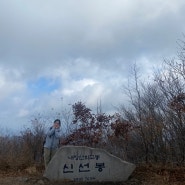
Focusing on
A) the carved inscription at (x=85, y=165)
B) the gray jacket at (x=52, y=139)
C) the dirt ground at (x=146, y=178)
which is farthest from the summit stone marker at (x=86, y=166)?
the gray jacket at (x=52, y=139)

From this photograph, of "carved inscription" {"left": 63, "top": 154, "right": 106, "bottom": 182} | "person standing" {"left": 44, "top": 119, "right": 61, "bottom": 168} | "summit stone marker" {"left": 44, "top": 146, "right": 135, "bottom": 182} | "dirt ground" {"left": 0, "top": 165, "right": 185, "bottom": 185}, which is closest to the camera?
"dirt ground" {"left": 0, "top": 165, "right": 185, "bottom": 185}

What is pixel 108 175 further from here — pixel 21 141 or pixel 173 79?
pixel 21 141

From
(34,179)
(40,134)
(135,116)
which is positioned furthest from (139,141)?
(34,179)

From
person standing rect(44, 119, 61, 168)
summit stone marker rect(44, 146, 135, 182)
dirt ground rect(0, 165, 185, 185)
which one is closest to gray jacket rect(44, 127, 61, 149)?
person standing rect(44, 119, 61, 168)

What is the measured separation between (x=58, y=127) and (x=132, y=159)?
16.2ft

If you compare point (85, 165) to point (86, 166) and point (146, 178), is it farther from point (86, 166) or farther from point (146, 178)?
point (146, 178)

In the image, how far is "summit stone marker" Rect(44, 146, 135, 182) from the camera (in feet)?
42.1

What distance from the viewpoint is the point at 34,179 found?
43.9ft

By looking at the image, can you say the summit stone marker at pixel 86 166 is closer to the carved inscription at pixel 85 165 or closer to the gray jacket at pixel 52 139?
the carved inscription at pixel 85 165

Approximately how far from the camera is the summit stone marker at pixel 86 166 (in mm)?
12836

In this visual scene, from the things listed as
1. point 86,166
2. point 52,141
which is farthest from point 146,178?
point 52,141

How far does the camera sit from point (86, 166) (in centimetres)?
1316

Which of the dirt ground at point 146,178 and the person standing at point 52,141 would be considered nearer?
the dirt ground at point 146,178

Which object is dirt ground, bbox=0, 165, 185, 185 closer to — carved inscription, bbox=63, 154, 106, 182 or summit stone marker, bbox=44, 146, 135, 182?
summit stone marker, bbox=44, 146, 135, 182
